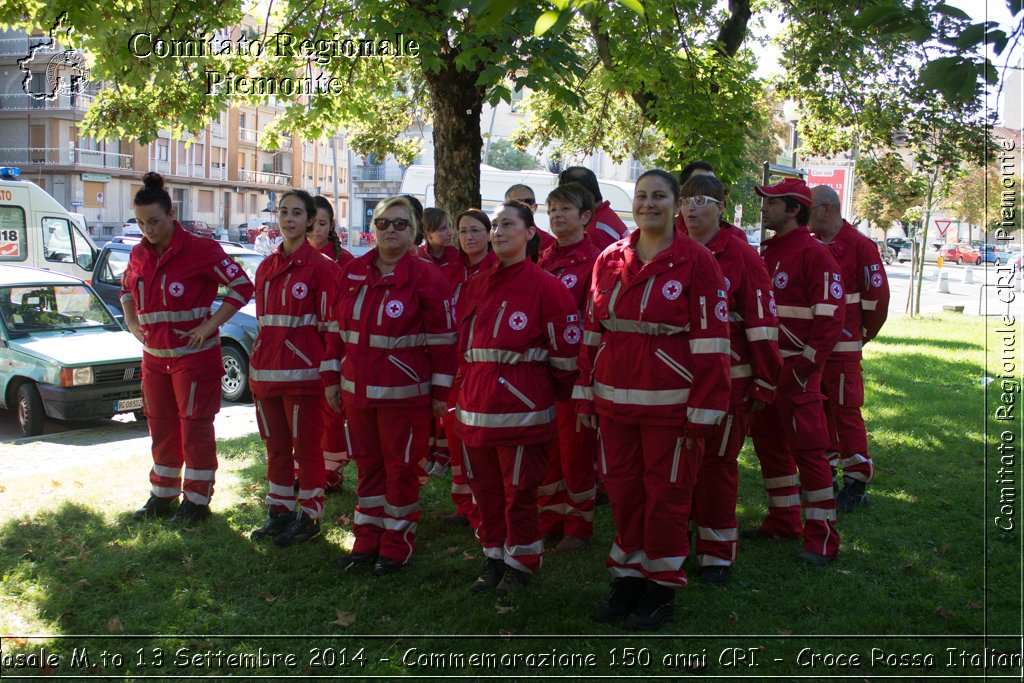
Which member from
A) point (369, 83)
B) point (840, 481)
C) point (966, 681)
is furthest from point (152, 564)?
point (369, 83)

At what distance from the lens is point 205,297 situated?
6.48 metres

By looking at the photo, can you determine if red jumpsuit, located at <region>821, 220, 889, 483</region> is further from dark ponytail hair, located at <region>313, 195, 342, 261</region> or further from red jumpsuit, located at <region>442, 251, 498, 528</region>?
dark ponytail hair, located at <region>313, 195, 342, 261</region>

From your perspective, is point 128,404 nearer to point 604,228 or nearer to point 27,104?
point 604,228

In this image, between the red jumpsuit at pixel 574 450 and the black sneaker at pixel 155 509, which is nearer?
the red jumpsuit at pixel 574 450

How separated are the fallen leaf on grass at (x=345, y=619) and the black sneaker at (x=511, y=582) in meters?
0.80

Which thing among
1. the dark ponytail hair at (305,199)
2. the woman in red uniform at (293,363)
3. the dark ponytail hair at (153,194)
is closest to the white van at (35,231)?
the dark ponytail hair at (153,194)

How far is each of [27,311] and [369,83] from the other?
5.53 m

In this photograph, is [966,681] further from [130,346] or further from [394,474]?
[130,346]

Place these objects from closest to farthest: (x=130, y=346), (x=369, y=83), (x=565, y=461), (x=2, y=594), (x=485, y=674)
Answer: (x=485, y=674) < (x=2, y=594) < (x=565, y=461) < (x=130, y=346) < (x=369, y=83)

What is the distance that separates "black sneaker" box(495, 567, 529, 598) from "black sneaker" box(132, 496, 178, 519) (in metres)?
2.81

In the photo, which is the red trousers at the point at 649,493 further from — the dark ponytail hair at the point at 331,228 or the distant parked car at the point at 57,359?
the distant parked car at the point at 57,359

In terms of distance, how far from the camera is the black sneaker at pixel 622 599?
15.6ft

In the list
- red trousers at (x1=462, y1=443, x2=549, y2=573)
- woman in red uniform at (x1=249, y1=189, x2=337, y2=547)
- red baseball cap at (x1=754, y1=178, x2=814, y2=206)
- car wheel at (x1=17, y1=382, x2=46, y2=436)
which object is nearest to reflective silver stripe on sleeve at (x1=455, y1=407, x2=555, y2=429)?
red trousers at (x1=462, y1=443, x2=549, y2=573)

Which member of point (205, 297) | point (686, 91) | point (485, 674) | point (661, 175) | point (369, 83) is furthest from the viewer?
point (369, 83)
